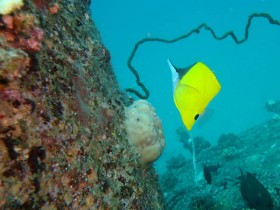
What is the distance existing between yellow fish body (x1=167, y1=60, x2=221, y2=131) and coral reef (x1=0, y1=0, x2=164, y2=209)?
744 mm

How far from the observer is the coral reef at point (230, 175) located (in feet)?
21.8

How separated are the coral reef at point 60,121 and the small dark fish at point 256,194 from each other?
261cm

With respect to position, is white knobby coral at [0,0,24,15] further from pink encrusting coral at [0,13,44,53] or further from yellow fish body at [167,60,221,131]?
yellow fish body at [167,60,221,131]

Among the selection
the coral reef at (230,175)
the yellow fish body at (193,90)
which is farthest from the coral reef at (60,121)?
the coral reef at (230,175)

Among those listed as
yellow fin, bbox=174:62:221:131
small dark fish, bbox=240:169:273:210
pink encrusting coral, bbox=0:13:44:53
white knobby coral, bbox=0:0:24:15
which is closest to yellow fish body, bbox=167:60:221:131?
yellow fin, bbox=174:62:221:131

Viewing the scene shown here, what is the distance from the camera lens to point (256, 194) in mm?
5285

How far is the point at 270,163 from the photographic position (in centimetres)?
1110

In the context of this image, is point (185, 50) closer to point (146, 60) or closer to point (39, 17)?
point (146, 60)

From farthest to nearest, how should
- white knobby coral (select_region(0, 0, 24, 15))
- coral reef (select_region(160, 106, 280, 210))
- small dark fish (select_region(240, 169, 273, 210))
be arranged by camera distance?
1. coral reef (select_region(160, 106, 280, 210))
2. small dark fish (select_region(240, 169, 273, 210))
3. white knobby coral (select_region(0, 0, 24, 15))

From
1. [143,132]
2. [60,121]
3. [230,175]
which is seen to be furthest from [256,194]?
[230,175]

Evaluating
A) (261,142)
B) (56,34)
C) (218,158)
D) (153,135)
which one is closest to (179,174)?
(218,158)

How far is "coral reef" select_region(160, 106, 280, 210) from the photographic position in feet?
21.8

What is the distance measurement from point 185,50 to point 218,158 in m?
147

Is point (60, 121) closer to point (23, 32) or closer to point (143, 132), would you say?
point (23, 32)
